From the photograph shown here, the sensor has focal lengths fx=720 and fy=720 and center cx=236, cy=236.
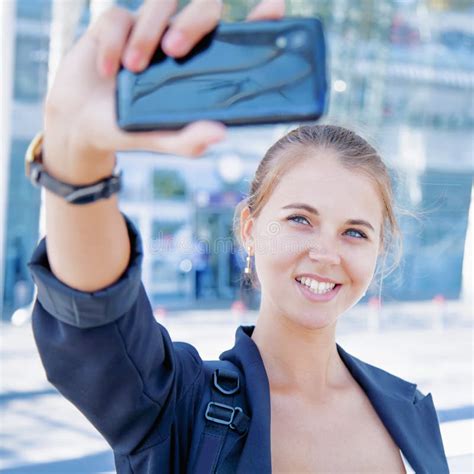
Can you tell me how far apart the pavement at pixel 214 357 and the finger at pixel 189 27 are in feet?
8.38

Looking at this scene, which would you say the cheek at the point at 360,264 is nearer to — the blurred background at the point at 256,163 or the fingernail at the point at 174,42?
the fingernail at the point at 174,42

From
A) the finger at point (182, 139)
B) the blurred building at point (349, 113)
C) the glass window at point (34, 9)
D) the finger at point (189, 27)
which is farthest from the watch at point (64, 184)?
the glass window at point (34, 9)

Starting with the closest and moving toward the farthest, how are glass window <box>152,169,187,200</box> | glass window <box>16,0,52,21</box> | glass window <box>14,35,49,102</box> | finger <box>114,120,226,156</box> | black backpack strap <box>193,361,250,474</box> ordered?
finger <box>114,120,226,156</box>, black backpack strap <box>193,361,250,474</box>, glass window <box>16,0,52,21</box>, glass window <box>14,35,49,102</box>, glass window <box>152,169,187,200</box>

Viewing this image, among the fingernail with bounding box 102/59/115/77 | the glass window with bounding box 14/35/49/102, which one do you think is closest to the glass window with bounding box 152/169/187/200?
the glass window with bounding box 14/35/49/102

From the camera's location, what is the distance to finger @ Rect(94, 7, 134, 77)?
31.4 inches

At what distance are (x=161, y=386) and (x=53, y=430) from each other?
554 centimetres

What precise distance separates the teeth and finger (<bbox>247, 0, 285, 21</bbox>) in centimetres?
83

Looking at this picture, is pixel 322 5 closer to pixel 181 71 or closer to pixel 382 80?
pixel 382 80

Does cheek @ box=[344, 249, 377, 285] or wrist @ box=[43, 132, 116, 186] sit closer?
wrist @ box=[43, 132, 116, 186]

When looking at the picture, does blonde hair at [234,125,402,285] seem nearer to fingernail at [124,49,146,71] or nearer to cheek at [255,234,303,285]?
Result: cheek at [255,234,303,285]

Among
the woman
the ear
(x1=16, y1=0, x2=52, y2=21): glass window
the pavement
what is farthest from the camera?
(x1=16, y1=0, x2=52, y2=21): glass window

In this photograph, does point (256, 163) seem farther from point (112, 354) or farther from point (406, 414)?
point (112, 354)

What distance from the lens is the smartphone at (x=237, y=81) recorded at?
777 millimetres

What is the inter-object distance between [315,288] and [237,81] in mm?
836
